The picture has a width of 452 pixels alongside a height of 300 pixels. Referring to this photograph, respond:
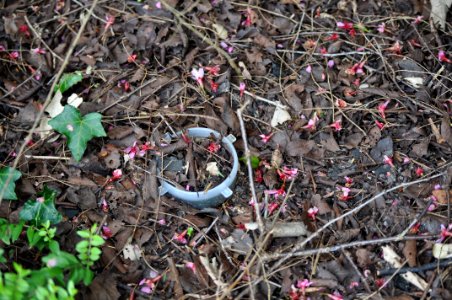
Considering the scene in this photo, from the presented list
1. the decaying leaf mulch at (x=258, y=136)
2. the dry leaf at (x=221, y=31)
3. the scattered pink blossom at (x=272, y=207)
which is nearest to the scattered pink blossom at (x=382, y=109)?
the decaying leaf mulch at (x=258, y=136)

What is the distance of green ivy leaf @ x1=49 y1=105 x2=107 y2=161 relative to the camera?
283cm

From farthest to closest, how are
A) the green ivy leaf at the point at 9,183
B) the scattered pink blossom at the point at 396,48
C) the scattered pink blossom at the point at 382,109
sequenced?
the scattered pink blossom at the point at 396,48
the scattered pink blossom at the point at 382,109
the green ivy leaf at the point at 9,183

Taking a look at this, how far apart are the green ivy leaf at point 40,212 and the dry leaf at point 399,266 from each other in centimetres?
165

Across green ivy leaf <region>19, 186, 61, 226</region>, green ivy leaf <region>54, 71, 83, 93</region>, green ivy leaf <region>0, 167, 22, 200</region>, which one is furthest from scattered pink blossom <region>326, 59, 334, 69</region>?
green ivy leaf <region>0, 167, 22, 200</region>

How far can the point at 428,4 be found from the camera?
3438mm

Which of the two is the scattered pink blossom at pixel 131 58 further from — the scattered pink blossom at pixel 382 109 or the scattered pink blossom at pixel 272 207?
the scattered pink blossom at pixel 382 109

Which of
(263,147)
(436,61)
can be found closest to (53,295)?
(263,147)

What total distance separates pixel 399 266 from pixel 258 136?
1034 millimetres

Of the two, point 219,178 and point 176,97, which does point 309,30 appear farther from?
point 219,178

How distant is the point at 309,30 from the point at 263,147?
0.94 metres

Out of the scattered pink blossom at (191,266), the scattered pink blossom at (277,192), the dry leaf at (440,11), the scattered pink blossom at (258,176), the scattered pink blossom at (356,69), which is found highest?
the dry leaf at (440,11)

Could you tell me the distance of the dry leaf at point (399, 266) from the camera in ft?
8.18

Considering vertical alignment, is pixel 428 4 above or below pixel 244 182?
above

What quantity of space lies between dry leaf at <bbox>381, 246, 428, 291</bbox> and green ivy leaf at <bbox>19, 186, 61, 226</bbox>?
165 cm
